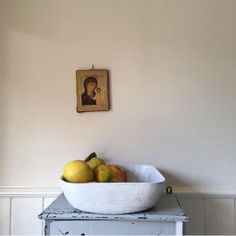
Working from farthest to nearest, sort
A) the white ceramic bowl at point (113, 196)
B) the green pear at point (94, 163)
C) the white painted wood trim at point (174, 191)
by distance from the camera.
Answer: the white painted wood trim at point (174, 191)
the green pear at point (94, 163)
the white ceramic bowl at point (113, 196)

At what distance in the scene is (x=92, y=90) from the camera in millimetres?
1537

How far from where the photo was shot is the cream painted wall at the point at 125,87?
5.02ft

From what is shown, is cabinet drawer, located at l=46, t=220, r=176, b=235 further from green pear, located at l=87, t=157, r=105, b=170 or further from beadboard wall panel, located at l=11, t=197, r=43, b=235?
beadboard wall panel, located at l=11, t=197, r=43, b=235

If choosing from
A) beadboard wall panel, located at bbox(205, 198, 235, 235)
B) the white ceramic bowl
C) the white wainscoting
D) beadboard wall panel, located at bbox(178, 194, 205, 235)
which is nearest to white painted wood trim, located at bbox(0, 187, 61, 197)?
the white wainscoting

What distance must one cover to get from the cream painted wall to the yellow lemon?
34 cm

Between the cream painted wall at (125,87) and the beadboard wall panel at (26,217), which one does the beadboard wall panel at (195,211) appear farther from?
the beadboard wall panel at (26,217)

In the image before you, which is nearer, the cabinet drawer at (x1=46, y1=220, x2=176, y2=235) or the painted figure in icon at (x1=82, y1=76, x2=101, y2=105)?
the cabinet drawer at (x1=46, y1=220, x2=176, y2=235)

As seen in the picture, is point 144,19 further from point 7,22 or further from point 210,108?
point 7,22

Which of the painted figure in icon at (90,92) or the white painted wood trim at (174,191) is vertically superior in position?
the painted figure in icon at (90,92)

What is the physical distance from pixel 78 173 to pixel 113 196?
0.15 meters

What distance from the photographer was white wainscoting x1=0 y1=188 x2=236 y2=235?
152 cm

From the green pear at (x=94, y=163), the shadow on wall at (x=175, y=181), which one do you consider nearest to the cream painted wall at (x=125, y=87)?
the shadow on wall at (x=175, y=181)

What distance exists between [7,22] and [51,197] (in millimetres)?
818

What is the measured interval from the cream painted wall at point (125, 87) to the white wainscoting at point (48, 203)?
44 mm
